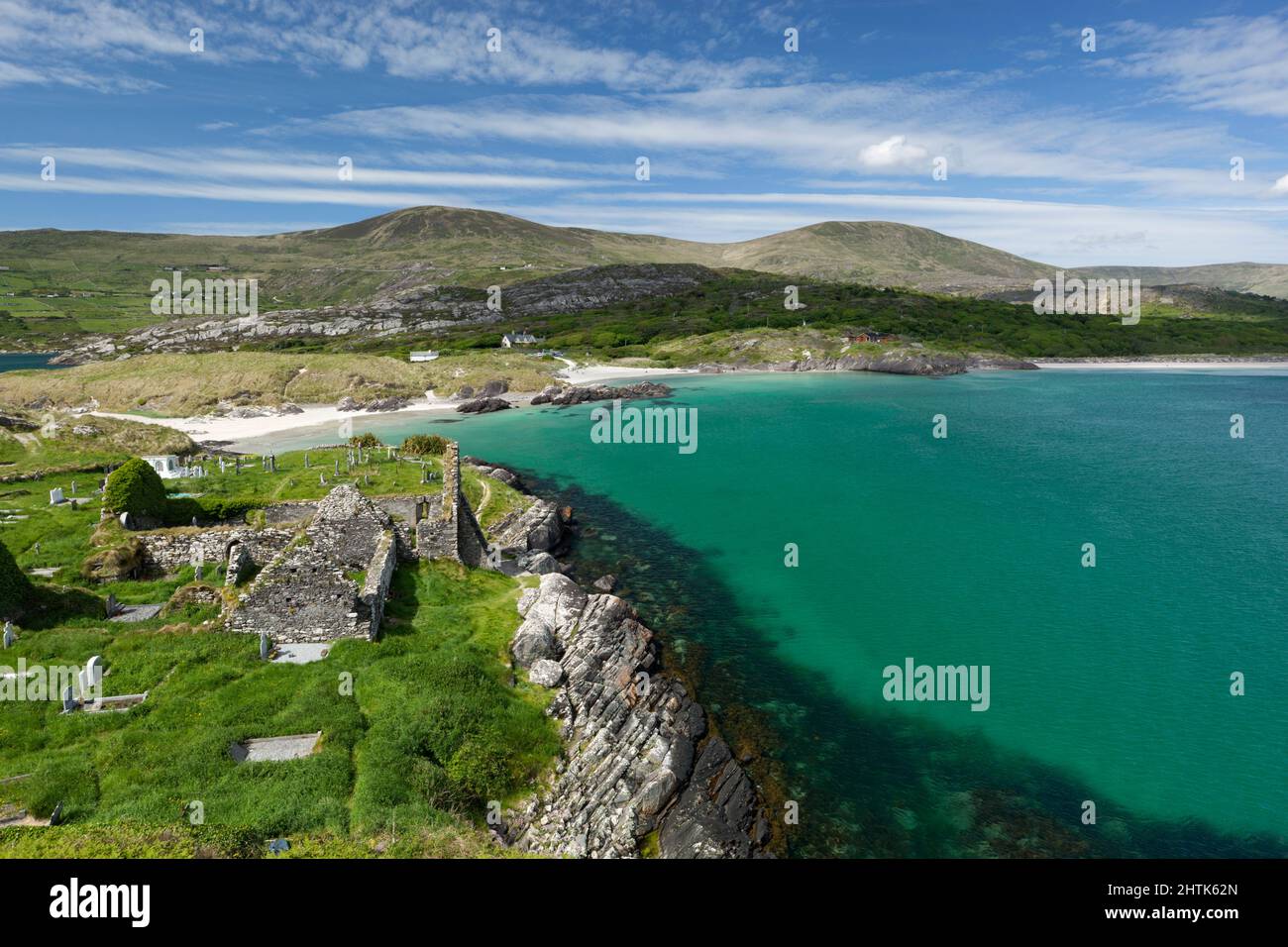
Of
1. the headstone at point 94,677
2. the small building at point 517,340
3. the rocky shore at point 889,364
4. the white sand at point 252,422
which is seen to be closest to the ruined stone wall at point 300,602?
the headstone at point 94,677

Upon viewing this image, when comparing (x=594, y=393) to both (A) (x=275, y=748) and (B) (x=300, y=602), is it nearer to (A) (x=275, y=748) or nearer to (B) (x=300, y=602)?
(B) (x=300, y=602)

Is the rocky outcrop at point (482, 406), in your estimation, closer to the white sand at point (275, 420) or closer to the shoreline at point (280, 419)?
the shoreline at point (280, 419)

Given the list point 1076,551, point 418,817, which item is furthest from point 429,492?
point 1076,551

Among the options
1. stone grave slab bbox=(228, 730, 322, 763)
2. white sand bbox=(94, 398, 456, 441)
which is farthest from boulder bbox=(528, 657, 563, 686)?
white sand bbox=(94, 398, 456, 441)

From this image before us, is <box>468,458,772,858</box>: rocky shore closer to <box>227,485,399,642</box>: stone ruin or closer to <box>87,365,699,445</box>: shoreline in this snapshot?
<box>227,485,399,642</box>: stone ruin

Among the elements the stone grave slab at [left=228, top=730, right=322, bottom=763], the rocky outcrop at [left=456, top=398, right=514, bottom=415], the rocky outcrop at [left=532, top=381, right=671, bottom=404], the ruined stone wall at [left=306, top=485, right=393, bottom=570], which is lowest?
the stone grave slab at [left=228, top=730, right=322, bottom=763]
